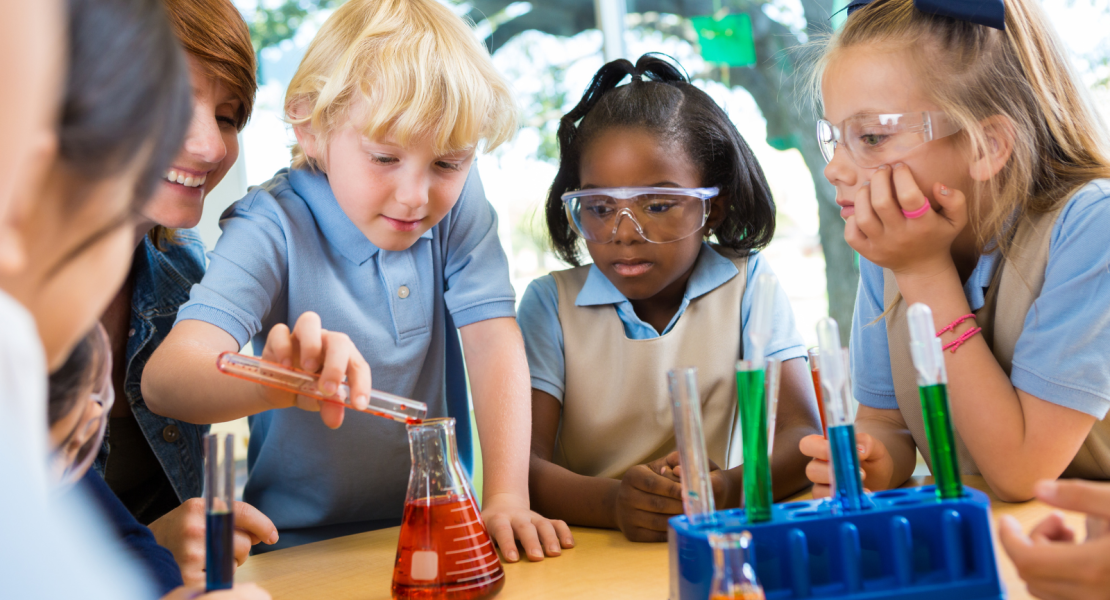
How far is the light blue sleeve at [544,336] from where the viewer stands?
1481 millimetres

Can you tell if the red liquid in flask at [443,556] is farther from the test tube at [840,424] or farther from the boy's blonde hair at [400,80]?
the boy's blonde hair at [400,80]

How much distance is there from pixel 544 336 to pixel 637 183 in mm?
346

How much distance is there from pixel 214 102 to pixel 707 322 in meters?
0.95

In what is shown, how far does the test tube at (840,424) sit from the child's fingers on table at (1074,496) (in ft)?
0.46

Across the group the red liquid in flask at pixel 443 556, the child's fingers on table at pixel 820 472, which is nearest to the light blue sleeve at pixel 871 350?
the child's fingers on table at pixel 820 472

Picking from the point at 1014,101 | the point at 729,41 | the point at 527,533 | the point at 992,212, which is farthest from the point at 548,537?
the point at 729,41

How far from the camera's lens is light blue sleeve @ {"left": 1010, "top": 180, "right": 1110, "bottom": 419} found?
103 centimetres

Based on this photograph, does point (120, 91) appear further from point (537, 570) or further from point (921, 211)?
→ point (921, 211)

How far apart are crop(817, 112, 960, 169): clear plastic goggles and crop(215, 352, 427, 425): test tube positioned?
0.78 m

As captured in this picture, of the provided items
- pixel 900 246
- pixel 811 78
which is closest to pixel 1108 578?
pixel 900 246

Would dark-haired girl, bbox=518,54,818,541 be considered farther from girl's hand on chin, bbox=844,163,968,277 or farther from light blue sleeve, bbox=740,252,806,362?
girl's hand on chin, bbox=844,163,968,277

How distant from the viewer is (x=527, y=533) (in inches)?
39.6

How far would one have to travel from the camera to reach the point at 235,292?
1.15 meters

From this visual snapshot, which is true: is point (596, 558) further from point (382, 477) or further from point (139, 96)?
point (139, 96)
